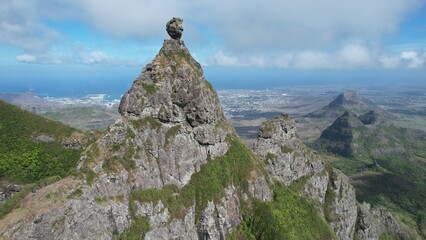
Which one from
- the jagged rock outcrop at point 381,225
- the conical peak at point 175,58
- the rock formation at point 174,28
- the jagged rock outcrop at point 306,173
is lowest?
the jagged rock outcrop at point 381,225

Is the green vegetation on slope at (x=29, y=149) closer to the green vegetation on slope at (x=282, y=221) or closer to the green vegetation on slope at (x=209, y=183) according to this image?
the green vegetation on slope at (x=209, y=183)

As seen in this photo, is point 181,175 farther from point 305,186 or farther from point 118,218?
point 305,186

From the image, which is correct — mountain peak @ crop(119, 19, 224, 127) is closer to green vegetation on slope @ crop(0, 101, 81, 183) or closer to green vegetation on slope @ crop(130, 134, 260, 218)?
green vegetation on slope @ crop(130, 134, 260, 218)

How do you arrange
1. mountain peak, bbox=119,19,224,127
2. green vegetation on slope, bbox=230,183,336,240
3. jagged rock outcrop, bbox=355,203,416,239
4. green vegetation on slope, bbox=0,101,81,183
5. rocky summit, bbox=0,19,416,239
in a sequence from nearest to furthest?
rocky summit, bbox=0,19,416,239 → mountain peak, bbox=119,19,224,127 → green vegetation on slope, bbox=230,183,336,240 → green vegetation on slope, bbox=0,101,81,183 → jagged rock outcrop, bbox=355,203,416,239

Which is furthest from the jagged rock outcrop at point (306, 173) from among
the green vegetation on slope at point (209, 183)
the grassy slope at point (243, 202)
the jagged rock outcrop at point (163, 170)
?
the jagged rock outcrop at point (163, 170)

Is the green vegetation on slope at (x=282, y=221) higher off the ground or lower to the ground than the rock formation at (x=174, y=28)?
lower

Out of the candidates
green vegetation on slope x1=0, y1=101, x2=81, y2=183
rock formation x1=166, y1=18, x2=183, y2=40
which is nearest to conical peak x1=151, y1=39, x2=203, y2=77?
rock formation x1=166, y1=18, x2=183, y2=40

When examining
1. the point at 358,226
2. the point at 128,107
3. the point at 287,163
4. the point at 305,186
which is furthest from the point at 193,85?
the point at 358,226
